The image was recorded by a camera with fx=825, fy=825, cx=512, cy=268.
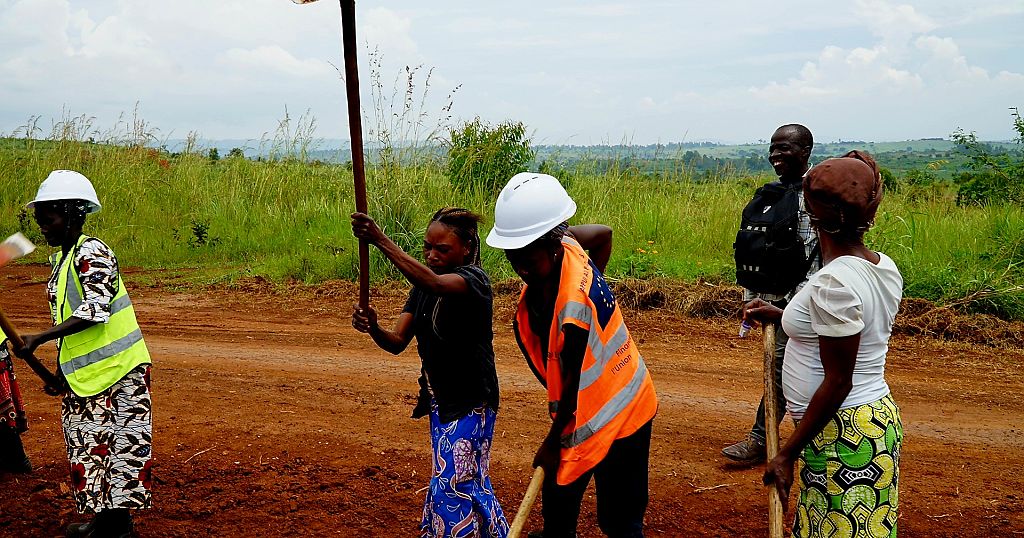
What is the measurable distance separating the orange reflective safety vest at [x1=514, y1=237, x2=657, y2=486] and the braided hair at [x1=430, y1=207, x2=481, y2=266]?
0.54m

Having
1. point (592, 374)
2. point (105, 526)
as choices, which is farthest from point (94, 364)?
point (592, 374)

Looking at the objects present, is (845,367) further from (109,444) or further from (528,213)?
(109,444)

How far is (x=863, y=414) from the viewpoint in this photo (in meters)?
2.29

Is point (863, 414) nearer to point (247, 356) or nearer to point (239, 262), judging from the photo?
point (247, 356)

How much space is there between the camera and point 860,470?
2277mm

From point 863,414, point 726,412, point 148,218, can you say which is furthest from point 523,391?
point 148,218

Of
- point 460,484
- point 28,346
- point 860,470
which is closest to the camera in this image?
point 860,470

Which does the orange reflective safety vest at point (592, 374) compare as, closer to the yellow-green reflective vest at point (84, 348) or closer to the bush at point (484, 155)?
the yellow-green reflective vest at point (84, 348)

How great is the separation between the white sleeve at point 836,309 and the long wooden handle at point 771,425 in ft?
1.39

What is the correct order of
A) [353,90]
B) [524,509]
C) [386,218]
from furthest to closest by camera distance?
[386,218], [353,90], [524,509]

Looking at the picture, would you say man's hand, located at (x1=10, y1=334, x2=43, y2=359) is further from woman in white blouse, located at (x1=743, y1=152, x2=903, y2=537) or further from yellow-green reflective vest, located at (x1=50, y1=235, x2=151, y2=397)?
woman in white blouse, located at (x1=743, y1=152, x2=903, y2=537)

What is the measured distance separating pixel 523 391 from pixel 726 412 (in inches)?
51.8

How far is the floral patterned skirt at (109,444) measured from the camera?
3400 mm

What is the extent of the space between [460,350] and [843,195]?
143 centimetres
